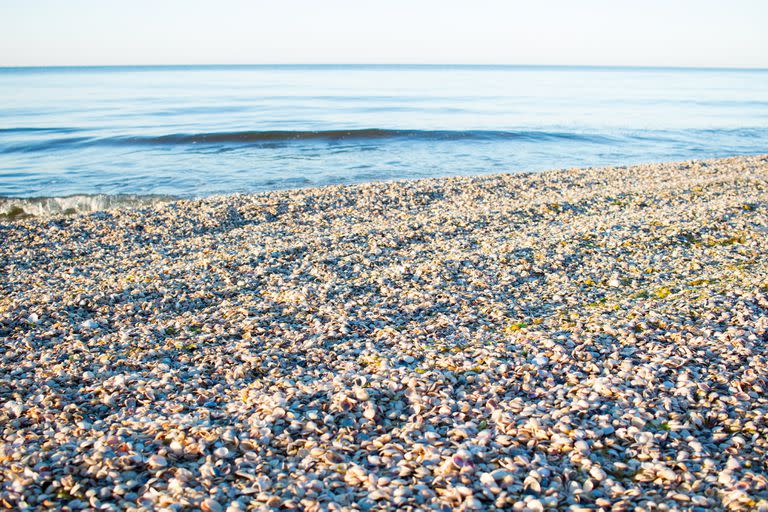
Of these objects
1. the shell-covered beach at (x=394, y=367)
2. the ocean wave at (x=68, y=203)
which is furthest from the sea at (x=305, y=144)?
the shell-covered beach at (x=394, y=367)

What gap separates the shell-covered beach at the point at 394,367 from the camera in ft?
11.8

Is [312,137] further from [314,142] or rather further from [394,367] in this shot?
[394,367]

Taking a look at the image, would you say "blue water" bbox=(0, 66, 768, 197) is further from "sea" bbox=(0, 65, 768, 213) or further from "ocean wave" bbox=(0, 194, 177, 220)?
"ocean wave" bbox=(0, 194, 177, 220)

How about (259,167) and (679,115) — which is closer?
(259,167)

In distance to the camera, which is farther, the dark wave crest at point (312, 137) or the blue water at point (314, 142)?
the dark wave crest at point (312, 137)

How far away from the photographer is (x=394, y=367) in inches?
205

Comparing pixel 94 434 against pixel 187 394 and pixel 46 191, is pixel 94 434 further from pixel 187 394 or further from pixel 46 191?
pixel 46 191

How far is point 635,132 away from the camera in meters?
30.8

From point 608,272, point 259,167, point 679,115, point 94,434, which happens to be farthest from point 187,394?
point 679,115

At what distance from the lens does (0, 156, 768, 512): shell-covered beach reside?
3.60 m

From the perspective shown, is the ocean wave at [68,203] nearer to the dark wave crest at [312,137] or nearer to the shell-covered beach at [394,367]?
the shell-covered beach at [394,367]

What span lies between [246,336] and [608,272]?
5.13m

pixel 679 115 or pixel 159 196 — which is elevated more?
pixel 679 115

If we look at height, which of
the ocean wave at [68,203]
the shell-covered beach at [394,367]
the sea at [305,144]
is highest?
the sea at [305,144]
